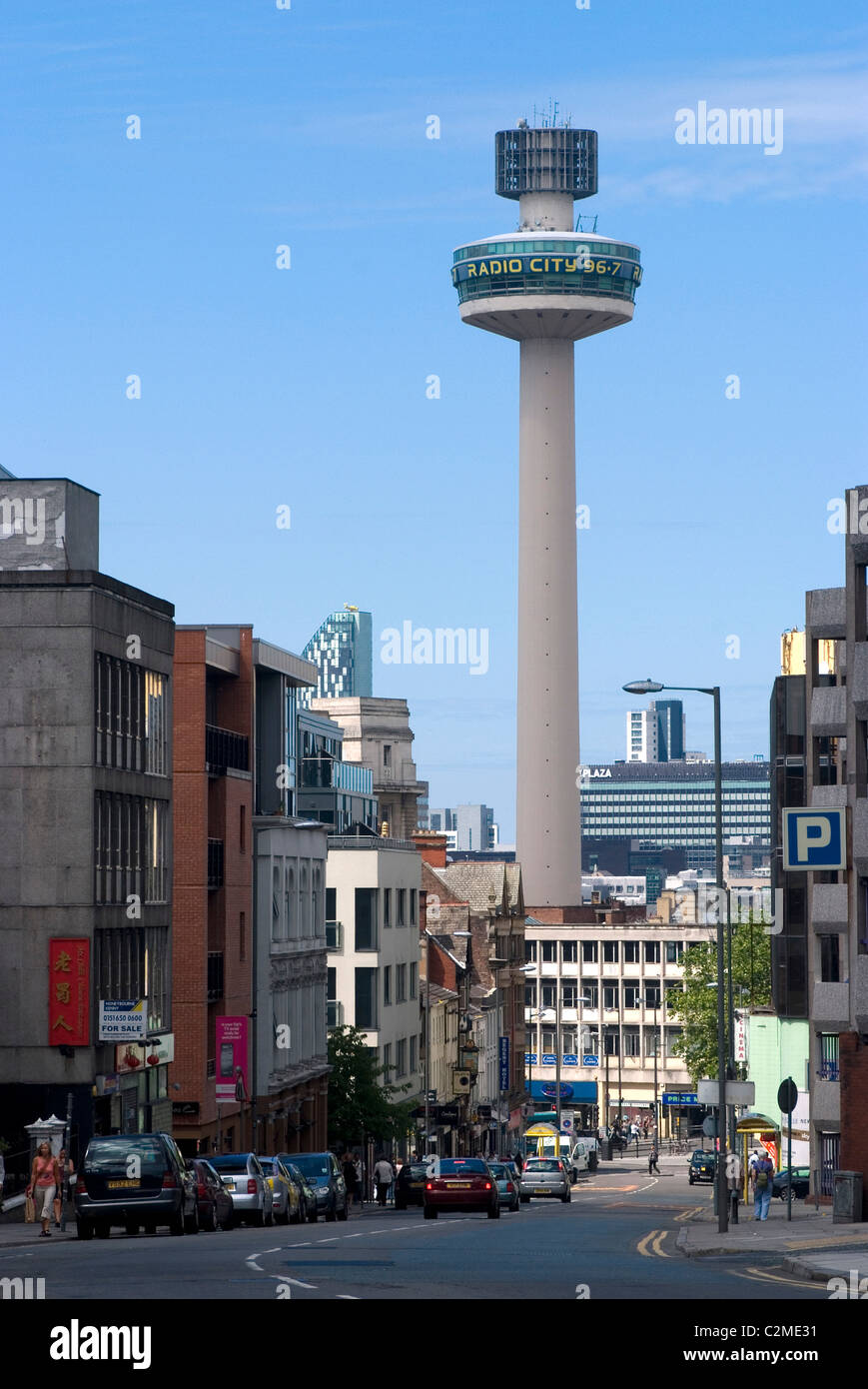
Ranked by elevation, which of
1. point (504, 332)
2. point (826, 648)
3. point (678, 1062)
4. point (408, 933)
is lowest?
point (678, 1062)

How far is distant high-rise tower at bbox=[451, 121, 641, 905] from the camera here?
18125cm

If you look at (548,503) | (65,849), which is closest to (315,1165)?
(65,849)

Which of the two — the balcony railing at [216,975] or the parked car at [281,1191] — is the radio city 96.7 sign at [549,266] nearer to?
the balcony railing at [216,975]

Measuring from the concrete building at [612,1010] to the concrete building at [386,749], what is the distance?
29608 mm

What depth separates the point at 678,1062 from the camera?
180875 millimetres

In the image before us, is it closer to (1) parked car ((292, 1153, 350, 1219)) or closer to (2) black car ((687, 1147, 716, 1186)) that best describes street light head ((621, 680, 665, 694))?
(1) parked car ((292, 1153, 350, 1219))

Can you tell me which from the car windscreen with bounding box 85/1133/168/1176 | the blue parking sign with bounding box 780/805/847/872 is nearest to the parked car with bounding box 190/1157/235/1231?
the car windscreen with bounding box 85/1133/168/1176

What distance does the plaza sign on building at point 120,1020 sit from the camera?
53031 mm

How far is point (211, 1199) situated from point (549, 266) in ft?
526

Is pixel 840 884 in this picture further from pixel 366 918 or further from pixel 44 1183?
pixel 366 918

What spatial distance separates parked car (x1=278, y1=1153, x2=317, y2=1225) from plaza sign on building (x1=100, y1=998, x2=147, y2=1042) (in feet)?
17.1
